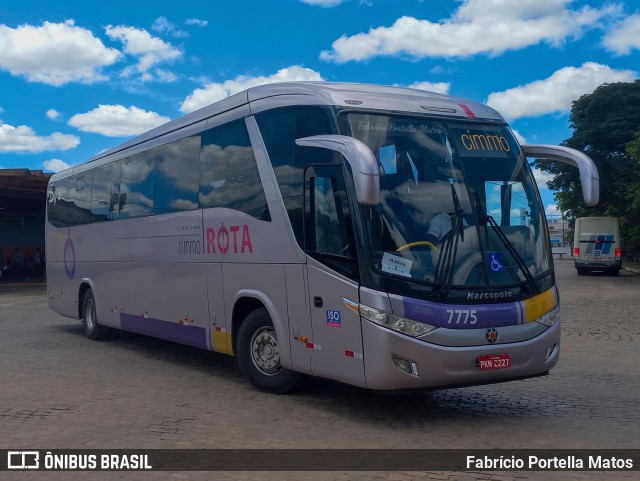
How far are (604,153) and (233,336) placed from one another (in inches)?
1436

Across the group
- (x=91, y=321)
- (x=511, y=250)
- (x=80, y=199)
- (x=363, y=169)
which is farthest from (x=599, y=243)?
(x=363, y=169)

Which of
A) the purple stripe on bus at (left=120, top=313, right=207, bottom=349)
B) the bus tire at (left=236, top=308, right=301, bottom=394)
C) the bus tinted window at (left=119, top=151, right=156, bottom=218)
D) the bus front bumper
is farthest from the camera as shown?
the bus tinted window at (left=119, top=151, right=156, bottom=218)

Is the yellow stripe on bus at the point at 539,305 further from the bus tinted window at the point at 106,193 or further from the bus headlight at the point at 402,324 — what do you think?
the bus tinted window at the point at 106,193

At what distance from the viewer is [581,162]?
8.06 metres

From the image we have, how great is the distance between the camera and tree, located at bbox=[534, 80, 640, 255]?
39.8 m

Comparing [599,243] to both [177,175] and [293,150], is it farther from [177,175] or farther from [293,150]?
[293,150]

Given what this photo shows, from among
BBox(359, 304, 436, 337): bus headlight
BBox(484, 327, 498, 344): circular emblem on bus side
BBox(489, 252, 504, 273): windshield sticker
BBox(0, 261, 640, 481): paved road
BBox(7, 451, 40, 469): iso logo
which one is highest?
BBox(489, 252, 504, 273): windshield sticker

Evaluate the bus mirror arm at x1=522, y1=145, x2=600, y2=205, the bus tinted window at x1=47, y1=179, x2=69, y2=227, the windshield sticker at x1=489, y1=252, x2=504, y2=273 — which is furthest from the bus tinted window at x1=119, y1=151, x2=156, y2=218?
the windshield sticker at x1=489, y1=252, x2=504, y2=273

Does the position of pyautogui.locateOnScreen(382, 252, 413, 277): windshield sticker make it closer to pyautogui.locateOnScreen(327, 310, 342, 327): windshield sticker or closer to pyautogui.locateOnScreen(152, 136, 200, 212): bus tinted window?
pyautogui.locateOnScreen(327, 310, 342, 327): windshield sticker

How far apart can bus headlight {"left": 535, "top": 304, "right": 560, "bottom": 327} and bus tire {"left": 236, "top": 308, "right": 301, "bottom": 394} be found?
2.76 metres

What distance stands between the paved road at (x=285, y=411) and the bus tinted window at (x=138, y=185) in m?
2.44

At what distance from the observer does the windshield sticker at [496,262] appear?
742 cm

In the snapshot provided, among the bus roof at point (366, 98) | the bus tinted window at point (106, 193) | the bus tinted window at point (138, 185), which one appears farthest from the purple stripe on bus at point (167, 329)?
the bus roof at point (366, 98)
